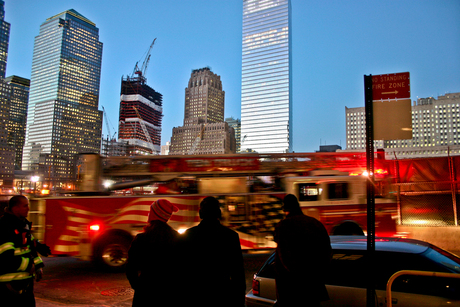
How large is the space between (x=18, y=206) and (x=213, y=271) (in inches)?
94.1

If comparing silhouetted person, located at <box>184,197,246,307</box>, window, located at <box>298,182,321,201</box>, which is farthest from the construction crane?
silhouetted person, located at <box>184,197,246,307</box>

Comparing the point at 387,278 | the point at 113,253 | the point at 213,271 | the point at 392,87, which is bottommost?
the point at 113,253

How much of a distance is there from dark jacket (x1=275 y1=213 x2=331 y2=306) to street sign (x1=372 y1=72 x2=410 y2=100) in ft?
5.29

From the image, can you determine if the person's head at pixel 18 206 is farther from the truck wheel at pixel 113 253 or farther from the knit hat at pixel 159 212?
the truck wheel at pixel 113 253

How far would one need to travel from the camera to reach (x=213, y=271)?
10.0 ft

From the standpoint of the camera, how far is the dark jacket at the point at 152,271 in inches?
117

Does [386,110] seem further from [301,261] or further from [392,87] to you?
[301,261]

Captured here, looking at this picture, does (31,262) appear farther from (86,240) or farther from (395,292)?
(86,240)

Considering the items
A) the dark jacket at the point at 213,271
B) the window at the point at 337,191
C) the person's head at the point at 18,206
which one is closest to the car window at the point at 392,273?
the dark jacket at the point at 213,271

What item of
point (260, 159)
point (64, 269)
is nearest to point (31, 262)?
point (64, 269)

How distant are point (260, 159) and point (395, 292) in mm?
7220

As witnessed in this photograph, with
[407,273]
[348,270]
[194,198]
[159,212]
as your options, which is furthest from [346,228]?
[159,212]

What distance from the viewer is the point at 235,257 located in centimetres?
312

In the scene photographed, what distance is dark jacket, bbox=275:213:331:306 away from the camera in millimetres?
3328
